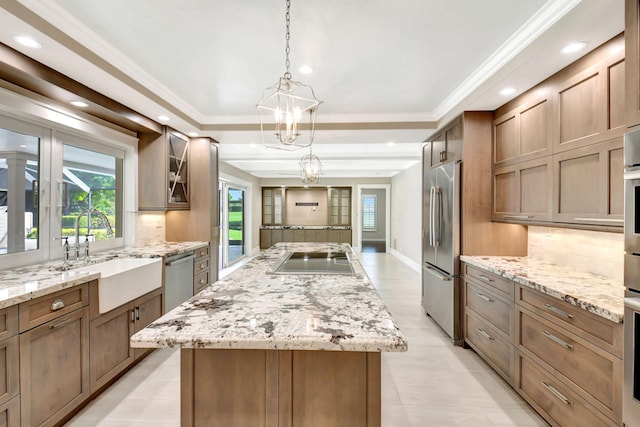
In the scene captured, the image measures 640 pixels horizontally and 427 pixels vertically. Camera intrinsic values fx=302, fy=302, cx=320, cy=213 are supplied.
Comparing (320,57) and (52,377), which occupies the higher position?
(320,57)

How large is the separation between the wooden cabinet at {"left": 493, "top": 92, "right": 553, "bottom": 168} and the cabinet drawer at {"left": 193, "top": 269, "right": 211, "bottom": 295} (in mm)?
3630

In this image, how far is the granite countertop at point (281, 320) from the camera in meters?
1.05

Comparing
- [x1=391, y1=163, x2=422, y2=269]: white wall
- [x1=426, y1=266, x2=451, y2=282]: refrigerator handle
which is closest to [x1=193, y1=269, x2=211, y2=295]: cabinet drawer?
[x1=426, y1=266, x2=451, y2=282]: refrigerator handle

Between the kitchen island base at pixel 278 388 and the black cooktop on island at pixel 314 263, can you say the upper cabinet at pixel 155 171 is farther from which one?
the kitchen island base at pixel 278 388

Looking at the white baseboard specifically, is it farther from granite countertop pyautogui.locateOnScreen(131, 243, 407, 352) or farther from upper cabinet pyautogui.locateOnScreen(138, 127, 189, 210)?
granite countertop pyautogui.locateOnScreen(131, 243, 407, 352)

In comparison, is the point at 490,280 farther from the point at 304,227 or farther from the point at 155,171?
the point at 304,227

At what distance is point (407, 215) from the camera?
748 centimetres

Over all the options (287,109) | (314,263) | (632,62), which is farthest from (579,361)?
(287,109)

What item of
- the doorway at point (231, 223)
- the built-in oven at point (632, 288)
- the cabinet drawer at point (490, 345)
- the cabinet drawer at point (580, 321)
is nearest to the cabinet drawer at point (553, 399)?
the cabinet drawer at point (490, 345)

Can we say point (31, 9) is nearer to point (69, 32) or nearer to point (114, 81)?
point (69, 32)

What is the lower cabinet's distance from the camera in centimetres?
149

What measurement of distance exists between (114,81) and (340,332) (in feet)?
8.45

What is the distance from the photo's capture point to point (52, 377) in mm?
1812

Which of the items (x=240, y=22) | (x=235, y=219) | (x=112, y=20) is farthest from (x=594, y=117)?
(x=235, y=219)
